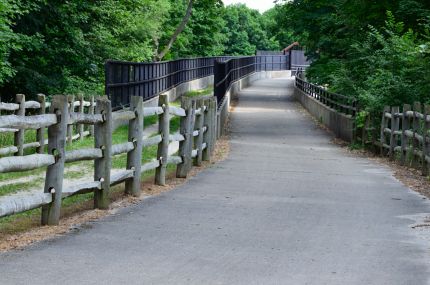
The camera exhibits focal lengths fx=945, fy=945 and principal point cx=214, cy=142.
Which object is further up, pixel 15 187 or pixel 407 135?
pixel 407 135

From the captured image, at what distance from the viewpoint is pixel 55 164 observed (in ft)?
33.1

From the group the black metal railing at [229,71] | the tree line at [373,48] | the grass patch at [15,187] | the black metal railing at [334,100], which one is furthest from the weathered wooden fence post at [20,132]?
the black metal railing at [229,71]

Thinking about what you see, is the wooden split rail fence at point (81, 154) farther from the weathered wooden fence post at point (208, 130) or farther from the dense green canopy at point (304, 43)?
the dense green canopy at point (304, 43)

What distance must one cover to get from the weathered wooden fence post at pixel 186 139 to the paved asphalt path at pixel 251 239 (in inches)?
17.6

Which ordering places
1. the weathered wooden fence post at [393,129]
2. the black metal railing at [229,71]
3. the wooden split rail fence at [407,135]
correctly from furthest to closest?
the black metal railing at [229,71]
the weathered wooden fence post at [393,129]
the wooden split rail fence at [407,135]

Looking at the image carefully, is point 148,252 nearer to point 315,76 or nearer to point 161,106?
point 161,106

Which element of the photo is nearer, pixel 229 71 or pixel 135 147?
pixel 135 147

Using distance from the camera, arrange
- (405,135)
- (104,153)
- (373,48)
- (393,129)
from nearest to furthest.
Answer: (104,153) < (405,135) < (393,129) < (373,48)

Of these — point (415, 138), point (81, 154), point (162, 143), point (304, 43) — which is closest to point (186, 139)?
point (162, 143)

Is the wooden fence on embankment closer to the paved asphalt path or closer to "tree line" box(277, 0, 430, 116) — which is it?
"tree line" box(277, 0, 430, 116)

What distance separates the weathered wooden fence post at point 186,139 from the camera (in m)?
16.7

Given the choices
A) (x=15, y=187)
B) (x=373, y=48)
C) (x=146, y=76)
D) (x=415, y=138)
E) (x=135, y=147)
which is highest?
(x=373, y=48)

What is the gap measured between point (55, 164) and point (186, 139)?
7014 mm

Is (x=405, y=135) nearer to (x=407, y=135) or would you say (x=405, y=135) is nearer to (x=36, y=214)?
(x=407, y=135)
